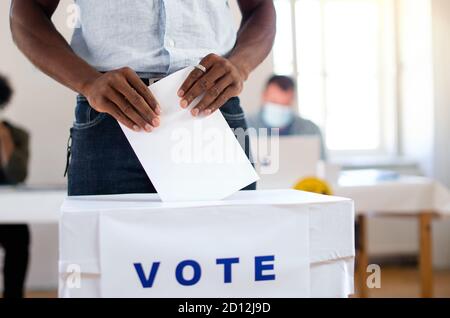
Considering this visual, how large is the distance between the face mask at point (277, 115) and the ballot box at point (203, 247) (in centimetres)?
211

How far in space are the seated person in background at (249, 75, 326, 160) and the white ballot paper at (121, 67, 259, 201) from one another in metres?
1.98

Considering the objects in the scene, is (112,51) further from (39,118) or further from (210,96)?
(39,118)

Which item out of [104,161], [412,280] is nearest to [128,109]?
[104,161]

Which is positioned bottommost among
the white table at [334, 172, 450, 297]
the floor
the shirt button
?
the floor

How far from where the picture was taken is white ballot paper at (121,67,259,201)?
0.59 metres

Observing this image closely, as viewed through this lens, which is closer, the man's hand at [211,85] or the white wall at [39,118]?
the man's hand at [211,85]

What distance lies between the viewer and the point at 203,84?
61 centimetres

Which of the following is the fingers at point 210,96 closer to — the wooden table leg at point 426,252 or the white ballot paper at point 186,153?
the white ballot paper at point 186,153

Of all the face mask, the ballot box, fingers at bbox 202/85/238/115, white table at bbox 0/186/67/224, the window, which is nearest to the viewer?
the ballot box

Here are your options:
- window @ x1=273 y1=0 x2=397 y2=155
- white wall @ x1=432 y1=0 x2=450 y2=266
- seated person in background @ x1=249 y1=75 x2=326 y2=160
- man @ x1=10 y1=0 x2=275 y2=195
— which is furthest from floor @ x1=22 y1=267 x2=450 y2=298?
man @ x1=10 y1=0 x2=275 y2=195

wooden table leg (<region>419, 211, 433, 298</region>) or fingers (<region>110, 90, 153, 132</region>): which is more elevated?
fingers (<region>110, 90, 153, 132</region>)

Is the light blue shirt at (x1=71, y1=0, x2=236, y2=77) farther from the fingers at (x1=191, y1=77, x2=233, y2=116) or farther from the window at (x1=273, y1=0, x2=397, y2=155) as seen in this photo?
the window at (x1=273, y1=0, x2=397, y2=155)

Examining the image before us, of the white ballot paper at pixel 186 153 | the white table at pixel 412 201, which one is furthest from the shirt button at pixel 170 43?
the white table at pixel 412 201

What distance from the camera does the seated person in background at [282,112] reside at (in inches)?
108
